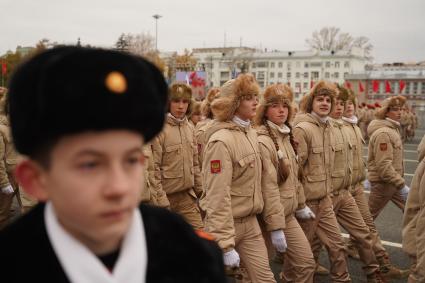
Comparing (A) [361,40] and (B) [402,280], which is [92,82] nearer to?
(B) [402,280]

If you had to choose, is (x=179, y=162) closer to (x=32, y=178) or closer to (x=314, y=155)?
(x=314, y=155)

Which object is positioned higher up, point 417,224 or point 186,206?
point 417,224

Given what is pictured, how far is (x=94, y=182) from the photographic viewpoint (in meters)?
1.30

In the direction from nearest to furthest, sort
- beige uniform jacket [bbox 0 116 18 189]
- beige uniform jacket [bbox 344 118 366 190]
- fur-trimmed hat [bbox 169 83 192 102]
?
fur-trimmed hat [bbox 169 83 192 102], beige uniform jacket [bbox 344 118 366 190], beige uniform jacket [bbox 0 116 18 189]

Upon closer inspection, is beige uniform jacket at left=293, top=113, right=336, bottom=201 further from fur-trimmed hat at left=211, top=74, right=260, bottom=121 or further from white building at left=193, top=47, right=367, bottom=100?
white building at left=193, top=47, right=367, bottom=100

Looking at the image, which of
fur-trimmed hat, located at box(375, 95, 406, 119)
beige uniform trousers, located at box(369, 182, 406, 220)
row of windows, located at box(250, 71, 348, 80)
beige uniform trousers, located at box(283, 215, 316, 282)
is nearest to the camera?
beige uniform trousers, located at box(283, 215, 316, 282)

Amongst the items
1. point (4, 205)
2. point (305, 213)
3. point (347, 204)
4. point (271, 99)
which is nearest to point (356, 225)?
point (347, 204)

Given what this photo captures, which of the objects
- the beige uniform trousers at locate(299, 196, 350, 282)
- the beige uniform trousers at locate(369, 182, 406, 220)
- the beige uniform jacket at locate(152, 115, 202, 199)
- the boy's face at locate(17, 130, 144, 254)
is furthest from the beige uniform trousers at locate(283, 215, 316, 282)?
the boy's face at locate(17, 130, 144, 254)

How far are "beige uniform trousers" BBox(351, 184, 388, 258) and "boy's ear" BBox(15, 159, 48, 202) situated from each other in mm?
5206

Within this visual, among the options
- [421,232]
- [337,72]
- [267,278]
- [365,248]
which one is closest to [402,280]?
[365,248]

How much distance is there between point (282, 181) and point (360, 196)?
2.07m

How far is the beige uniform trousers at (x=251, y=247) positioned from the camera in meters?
3.99

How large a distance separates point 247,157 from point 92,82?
2.95 m

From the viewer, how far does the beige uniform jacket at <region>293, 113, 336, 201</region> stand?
17.9 feet
